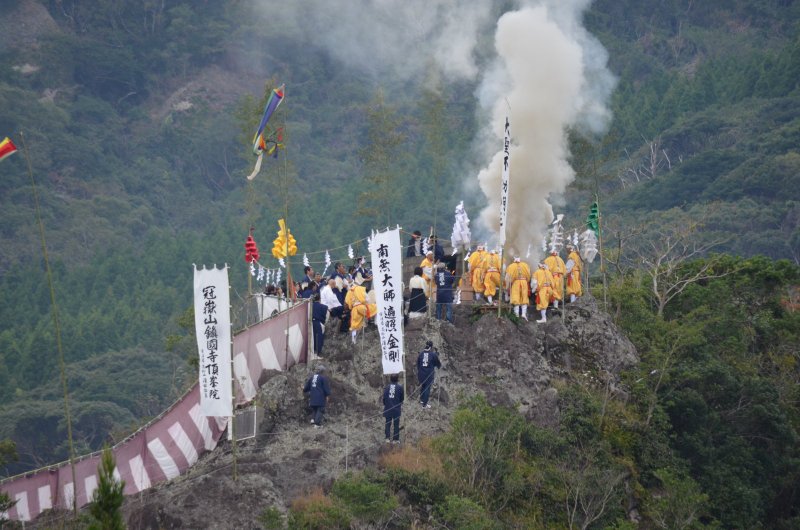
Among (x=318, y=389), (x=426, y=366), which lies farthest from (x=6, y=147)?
(x=426, y=366)

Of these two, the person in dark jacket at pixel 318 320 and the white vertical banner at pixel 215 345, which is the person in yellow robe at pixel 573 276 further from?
the white vertical banner at pixel 215 345

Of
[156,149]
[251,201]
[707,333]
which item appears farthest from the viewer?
[156,149]

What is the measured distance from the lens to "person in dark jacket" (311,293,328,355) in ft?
89.7

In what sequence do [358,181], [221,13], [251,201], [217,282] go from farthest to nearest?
[221,13] → [358,181] → [251,201] → [217,282]

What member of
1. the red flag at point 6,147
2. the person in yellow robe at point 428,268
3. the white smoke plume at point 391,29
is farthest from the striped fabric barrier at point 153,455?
the white smoke plume at point 391,29

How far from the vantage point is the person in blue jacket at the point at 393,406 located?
24.2 meters

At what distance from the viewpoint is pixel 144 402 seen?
2306 inches

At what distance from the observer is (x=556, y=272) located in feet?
95.9

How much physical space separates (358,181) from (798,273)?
44174 millimetres

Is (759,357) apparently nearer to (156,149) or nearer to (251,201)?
(251,201)

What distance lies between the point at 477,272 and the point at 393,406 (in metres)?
6.24

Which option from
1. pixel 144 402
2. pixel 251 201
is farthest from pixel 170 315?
pixel 251 201

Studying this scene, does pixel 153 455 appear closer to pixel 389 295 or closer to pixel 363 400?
pixel 363 400

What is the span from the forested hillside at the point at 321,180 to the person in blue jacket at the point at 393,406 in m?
5.74
